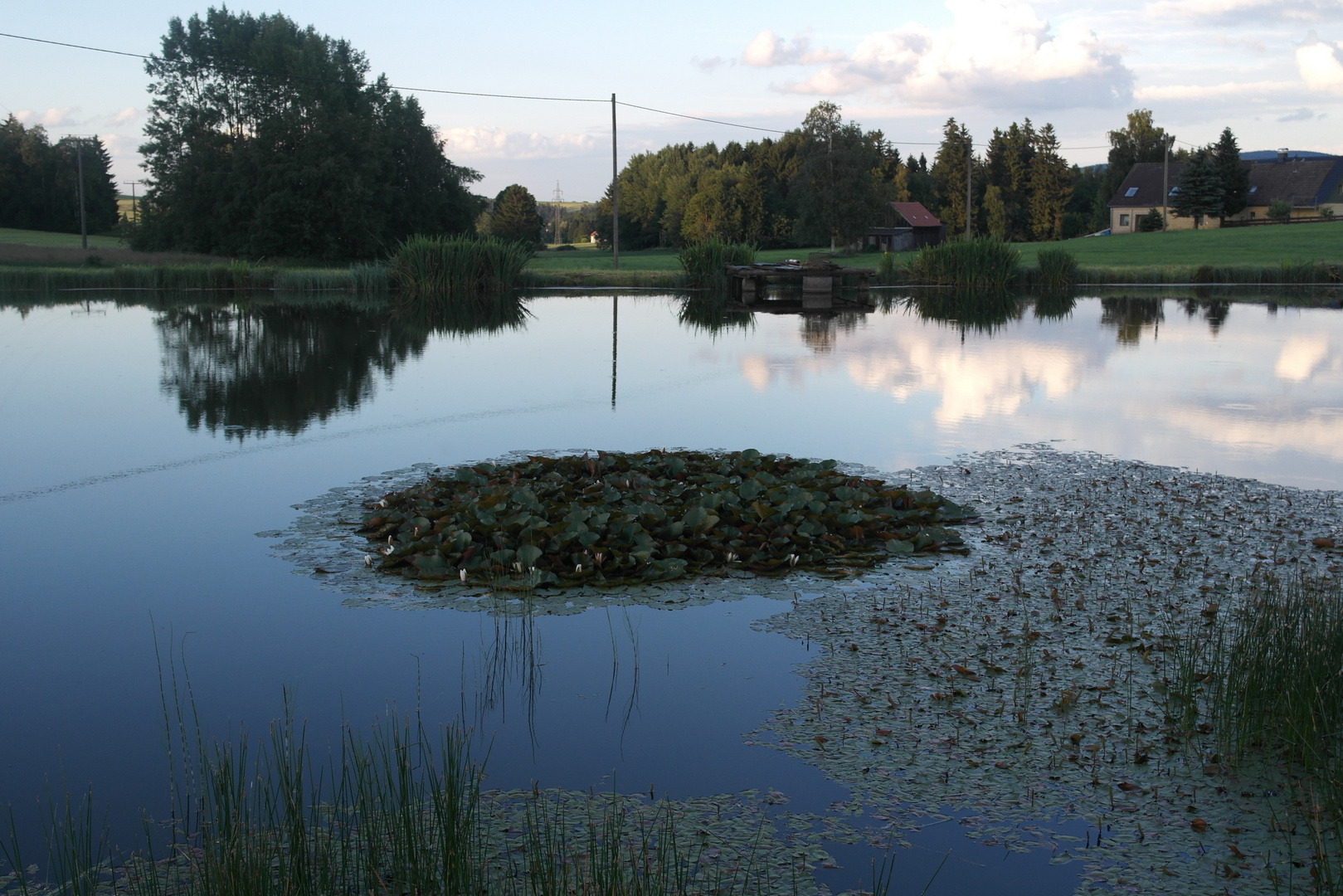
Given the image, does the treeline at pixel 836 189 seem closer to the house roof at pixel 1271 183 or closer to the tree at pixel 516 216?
the house roof at pixel 1271 183

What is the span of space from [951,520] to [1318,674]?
122 inches

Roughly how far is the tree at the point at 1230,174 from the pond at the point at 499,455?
45.9 meters

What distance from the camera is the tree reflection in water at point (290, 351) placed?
440 inches

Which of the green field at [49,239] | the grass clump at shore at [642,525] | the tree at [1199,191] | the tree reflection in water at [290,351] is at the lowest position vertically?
the grass clump at shore at [642,525]

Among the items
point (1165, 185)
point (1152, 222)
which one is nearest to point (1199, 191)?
point (1165, 185)

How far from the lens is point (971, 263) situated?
3175 centimetres

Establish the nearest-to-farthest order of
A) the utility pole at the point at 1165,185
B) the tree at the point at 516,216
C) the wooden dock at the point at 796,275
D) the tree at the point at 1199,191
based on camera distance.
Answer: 1. the wooden dock at the point at 796,275
2. the tree at the point at 1199,191
3. the utility pole at the point at 1165,185
4. the tree at the point at 516,216

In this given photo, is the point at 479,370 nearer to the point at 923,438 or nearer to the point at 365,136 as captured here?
the point at 923,438

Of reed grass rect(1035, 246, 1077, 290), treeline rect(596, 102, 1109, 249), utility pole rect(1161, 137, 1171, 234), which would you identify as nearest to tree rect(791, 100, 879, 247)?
treeline rect(596, 102, 1109, 249)

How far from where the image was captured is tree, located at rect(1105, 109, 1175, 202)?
80.1 meters

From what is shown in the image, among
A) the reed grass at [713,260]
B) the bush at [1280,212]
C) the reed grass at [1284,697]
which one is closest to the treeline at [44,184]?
the reed grass at [713,260]

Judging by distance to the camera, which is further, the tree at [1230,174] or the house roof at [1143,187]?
the house roof at [1143,187]

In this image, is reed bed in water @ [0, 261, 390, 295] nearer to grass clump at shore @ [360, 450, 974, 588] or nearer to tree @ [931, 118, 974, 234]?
grass clump at shore @ [360, 450, 974, 588]

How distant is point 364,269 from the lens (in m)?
30.9
